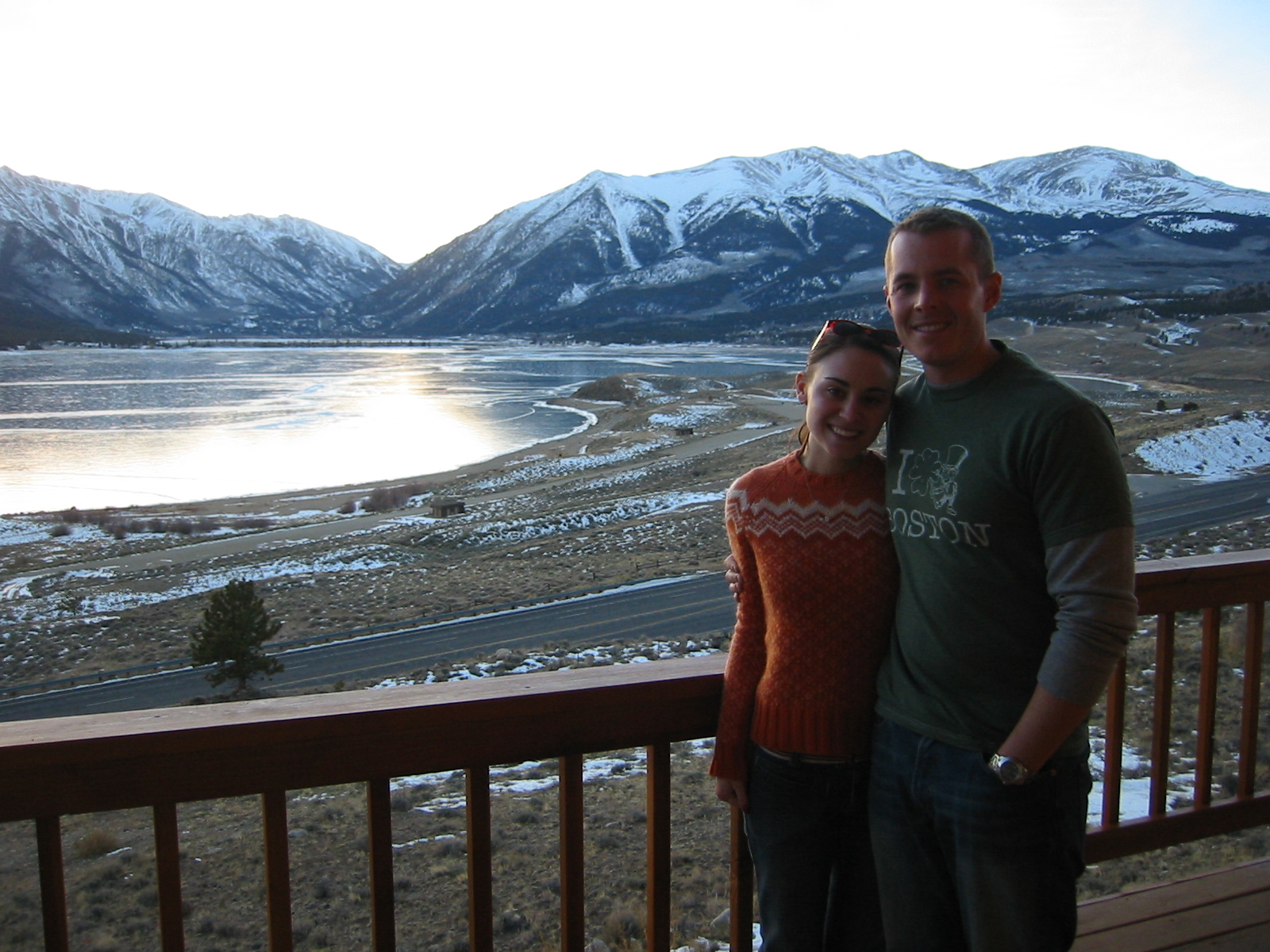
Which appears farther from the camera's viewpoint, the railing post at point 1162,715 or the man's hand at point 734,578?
the railing post at point 1162,715

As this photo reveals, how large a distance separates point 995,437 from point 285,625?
18287 millimetres

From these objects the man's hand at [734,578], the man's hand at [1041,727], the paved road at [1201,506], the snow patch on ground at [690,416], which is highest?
the man's hand at [734,578]

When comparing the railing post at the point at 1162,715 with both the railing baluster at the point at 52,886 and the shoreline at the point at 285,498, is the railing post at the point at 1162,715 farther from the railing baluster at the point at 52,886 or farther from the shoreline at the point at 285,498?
the shoreline at the point at 285,498

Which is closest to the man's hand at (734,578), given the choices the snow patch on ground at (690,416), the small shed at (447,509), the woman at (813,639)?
the woman at (813,639)

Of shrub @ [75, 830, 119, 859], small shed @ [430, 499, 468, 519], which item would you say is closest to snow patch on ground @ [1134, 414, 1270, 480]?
small shed @ [430, 499, 468, 519]

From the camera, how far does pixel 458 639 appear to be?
1627 centimetres

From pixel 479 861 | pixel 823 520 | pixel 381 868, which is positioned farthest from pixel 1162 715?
pixel 381 868

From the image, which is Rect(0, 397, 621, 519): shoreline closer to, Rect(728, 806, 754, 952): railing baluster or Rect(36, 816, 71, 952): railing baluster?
Rect(728, 806, 754, 952): railing baluster

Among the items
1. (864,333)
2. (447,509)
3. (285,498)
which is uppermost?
(864,333)

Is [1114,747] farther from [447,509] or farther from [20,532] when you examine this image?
[20,532]

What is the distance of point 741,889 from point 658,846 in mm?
256

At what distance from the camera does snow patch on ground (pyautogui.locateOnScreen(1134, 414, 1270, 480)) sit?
28.3 meters

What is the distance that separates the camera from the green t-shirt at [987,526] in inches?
62.8

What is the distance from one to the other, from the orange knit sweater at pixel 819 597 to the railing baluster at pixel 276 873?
897 millimetres
